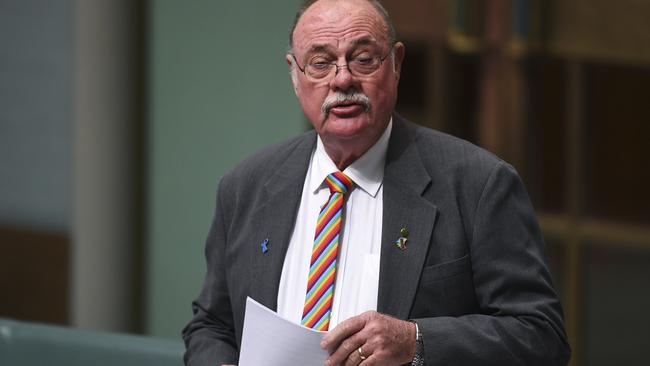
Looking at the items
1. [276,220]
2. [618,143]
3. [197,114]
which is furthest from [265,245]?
[197,114]

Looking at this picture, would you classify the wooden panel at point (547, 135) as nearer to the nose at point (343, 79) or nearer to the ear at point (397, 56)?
the ear at point (397, 56)

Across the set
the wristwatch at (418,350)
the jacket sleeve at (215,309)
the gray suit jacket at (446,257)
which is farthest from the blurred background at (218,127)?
the wristwatch at (418,350)

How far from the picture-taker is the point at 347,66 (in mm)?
2324

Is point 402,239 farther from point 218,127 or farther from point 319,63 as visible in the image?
point 218,127

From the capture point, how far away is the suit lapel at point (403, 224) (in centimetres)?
231

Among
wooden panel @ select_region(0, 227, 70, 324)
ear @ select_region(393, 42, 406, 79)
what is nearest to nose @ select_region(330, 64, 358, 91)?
ear @ select_region(393, 42, 406, 79)

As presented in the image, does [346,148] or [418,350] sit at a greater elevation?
[346,148]

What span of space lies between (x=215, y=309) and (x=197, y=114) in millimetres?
2244

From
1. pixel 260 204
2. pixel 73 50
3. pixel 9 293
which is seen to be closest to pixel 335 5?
pixel 260 204

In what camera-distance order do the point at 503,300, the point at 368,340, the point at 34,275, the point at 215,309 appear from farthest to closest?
the point at 34,275
the point at 215,309
the point at 503,300
the point at 368,340

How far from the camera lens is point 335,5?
2.36 meters

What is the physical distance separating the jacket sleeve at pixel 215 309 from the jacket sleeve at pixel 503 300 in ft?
1.64

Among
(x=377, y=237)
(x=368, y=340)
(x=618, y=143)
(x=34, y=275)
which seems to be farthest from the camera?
(x=34, y=275)

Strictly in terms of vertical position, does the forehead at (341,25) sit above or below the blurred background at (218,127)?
above
